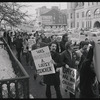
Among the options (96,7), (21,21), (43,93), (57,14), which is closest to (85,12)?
(96,7)

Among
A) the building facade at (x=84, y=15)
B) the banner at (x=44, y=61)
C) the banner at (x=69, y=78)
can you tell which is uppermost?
the building facade at (x=84, y=15)

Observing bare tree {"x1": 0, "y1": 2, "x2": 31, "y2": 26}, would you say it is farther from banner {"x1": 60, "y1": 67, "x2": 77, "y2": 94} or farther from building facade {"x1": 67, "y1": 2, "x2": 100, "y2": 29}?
building facade {"x1": 67, "y1": 2, "x2": 100, "y2": 29}

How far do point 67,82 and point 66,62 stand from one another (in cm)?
55

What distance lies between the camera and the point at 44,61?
5.29m

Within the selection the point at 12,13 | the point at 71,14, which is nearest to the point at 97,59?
the point at 12,13

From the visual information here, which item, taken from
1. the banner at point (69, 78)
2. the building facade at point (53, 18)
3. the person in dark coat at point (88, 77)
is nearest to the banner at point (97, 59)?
the person in dark coat at point (88, 77)

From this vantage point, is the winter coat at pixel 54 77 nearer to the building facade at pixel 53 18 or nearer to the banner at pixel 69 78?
the banner at pixel 69 78

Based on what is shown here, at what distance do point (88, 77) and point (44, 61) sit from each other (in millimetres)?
1357

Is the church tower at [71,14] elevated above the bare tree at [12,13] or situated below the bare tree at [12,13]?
above

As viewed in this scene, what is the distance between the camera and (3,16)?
11.5 meters

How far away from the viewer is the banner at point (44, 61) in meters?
5.12

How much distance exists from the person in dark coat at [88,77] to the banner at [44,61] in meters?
0.91

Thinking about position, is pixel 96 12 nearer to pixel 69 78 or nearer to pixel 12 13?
pixel 12 13

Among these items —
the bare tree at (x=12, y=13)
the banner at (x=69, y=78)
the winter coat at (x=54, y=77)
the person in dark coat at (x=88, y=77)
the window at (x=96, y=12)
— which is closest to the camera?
the person in dark coat at (x=88, y=77)
